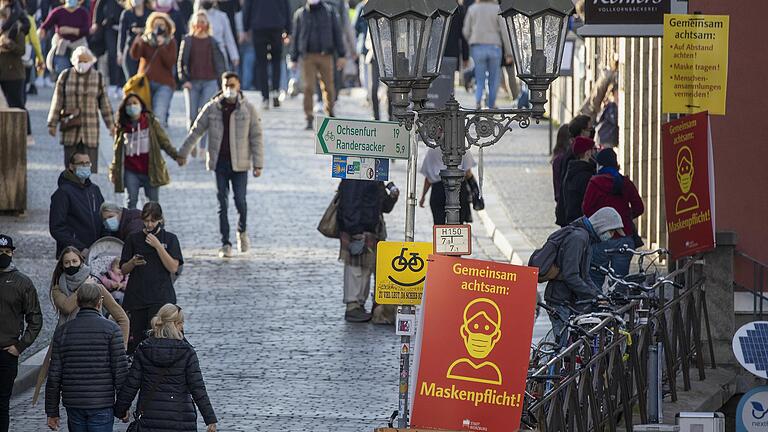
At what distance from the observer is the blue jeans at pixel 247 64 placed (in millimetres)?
34844

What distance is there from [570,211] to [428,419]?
304 inches

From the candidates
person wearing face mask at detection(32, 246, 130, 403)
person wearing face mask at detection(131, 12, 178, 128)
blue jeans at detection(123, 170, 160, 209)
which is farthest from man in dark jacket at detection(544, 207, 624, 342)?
person wearing face mask at detection(131, 12, 178, 128)

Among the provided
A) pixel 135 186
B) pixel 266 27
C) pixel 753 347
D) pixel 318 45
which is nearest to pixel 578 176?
pixel 753 347

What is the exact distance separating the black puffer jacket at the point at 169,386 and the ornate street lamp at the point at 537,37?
2739mm

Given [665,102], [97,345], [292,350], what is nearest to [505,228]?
[292,350]

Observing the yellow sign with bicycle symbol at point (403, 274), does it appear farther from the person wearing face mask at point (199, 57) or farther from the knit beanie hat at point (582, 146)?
the person wearing face mask at point (199, 57)

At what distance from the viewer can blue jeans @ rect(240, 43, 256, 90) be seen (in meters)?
34.8

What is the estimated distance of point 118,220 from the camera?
16.2m

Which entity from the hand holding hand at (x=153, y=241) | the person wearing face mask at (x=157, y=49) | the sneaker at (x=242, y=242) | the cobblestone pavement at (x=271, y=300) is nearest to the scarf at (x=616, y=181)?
the cobblestone pavement at (x=271, y=300)

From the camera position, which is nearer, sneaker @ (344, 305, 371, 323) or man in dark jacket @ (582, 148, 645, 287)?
man in dark jacket @ (582, 148, 645, 287)

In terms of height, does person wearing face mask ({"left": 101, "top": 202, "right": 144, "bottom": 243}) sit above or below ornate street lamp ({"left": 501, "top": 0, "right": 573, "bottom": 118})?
below

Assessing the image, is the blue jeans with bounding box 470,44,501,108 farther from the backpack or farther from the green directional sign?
the green directional sign

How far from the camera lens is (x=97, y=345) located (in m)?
12.2

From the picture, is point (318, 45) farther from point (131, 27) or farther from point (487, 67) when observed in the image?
point (131, 27)
